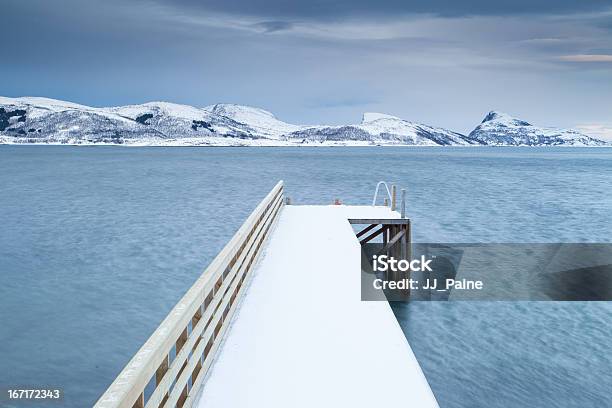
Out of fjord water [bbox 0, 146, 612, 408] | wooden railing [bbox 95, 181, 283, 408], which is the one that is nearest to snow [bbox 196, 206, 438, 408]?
wooden railing [bbox 95, 181, 283, 408]

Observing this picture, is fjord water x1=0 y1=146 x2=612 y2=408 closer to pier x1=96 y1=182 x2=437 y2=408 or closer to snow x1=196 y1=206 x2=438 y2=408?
snow x1=196 y1=206 x2=438 y2=408

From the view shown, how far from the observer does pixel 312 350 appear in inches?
279

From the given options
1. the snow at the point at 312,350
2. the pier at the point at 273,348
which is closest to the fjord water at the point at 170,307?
the snow at the point at 312,350

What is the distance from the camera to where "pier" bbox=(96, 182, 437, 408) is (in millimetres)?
4906

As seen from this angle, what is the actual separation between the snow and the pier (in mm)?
13

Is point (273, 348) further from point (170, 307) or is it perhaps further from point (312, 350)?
point (170, 307)

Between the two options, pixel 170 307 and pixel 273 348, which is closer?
pixel 273 348

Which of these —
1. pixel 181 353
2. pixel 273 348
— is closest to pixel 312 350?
pixel 273 348

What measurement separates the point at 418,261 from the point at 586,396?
14270 millimetres

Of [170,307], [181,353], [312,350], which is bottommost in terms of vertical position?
[170,307]

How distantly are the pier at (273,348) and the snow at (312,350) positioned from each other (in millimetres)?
13

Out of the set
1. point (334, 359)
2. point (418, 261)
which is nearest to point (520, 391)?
point (334, 359)

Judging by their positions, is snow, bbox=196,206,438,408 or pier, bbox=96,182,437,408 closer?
pier, bbox=96,182,437,408

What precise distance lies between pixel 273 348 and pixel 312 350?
0.52 m
